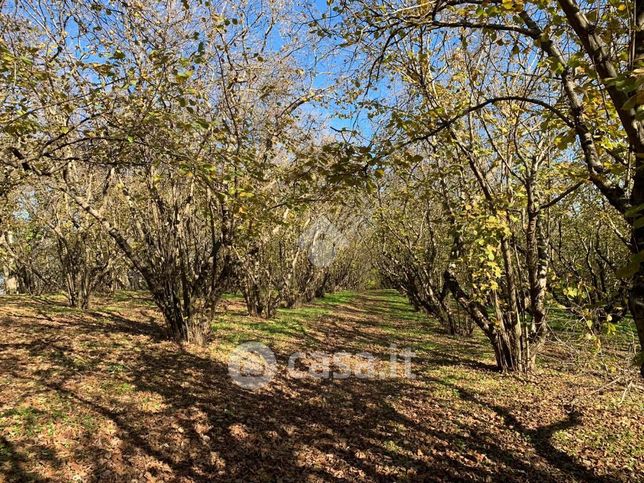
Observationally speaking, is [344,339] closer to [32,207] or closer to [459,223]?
[459,223]

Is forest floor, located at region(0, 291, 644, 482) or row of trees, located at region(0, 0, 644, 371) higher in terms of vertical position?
row of trees, located at region(0, 0, 644, 371)

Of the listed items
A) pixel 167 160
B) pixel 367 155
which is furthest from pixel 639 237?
pixel 167 160

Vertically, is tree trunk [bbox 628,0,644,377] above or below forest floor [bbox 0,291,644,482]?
above

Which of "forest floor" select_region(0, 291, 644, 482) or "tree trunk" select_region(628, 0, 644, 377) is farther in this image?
"forest floor" select_region(0, 291, 644, 482)

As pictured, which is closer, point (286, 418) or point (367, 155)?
point (367, 155)

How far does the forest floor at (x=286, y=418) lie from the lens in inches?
186

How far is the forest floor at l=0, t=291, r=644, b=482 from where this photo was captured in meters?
4.73

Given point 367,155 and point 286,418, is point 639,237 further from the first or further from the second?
point 286,418

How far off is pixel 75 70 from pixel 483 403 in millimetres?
8583

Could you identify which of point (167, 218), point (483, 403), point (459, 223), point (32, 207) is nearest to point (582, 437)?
point (483, 403)

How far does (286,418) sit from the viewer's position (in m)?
6.23

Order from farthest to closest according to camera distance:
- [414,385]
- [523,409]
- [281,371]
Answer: [281,371] → [414,385] → [523,409]

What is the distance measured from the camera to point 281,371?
27.9ft

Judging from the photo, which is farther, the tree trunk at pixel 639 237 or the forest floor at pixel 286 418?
the forest floor at pixel 286 418
